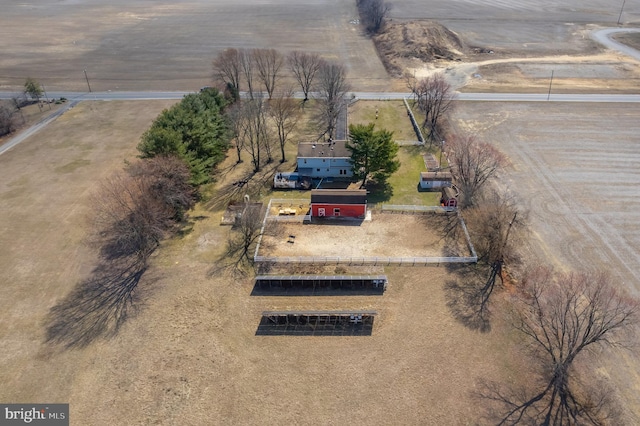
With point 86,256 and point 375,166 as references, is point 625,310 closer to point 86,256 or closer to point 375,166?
point 375,166

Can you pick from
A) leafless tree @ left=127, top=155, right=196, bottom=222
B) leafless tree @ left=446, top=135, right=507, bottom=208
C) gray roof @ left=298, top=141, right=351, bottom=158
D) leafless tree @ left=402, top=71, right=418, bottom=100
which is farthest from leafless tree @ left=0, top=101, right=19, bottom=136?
leafless tree @ left=446, top=135, right=507, bottom=208

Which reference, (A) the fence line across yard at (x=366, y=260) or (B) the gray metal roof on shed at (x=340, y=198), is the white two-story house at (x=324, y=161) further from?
(A) the fence line across yard at (x=366, y=260)

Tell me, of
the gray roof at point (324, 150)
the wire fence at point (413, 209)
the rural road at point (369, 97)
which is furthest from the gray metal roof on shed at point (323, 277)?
the rural road at point (369, 97)

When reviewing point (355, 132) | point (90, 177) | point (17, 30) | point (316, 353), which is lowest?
point (316, 353)

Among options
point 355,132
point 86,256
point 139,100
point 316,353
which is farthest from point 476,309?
point 139,100

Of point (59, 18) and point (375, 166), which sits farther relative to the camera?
point (59, 18)

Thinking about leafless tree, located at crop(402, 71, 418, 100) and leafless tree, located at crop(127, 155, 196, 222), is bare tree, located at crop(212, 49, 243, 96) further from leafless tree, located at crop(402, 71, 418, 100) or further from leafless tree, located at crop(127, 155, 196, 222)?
leafless tree, located at crop(402, 71, 418, 100)
